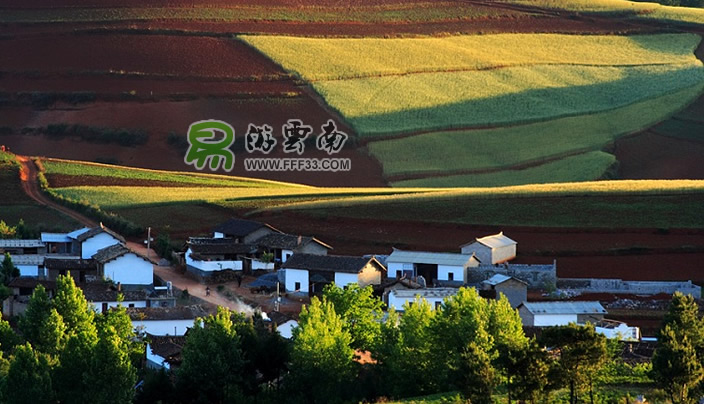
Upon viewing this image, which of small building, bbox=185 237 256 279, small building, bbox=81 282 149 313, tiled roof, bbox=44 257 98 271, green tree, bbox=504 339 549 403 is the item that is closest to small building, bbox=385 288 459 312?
small building, bbox=81 282 149 313

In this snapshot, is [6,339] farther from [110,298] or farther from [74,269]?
[74,269]

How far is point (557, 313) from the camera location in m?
60.9

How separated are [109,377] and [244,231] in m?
31.2

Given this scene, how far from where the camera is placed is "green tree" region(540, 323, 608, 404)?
44.4m

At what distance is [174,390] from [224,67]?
7990cm

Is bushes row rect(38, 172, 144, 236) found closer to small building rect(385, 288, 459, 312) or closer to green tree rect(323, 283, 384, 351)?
small building rect(385, 288, 459, 312)

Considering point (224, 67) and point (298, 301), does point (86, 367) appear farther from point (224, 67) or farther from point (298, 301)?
point (224, 67)

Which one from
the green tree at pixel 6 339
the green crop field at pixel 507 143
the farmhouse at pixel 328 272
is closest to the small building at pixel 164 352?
the green tree at pixel 6 339

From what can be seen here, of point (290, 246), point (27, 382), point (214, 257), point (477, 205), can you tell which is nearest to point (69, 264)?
point (214, 257)

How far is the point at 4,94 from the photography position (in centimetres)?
12788

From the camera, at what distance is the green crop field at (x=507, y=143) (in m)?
109

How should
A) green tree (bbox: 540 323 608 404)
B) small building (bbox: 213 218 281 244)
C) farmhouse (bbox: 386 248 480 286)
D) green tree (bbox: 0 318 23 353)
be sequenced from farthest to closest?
small building (bbox: 213 218 281 244) < farmhouse (bbox: 386 248 480 286) < green tree (bbox: 0 318 23 353) < green tree (bbox: 540 323 608 404)

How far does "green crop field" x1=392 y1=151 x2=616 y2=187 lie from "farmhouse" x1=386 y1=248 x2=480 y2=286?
31.4 metres

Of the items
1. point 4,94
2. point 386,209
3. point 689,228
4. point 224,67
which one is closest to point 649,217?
point 689,228
